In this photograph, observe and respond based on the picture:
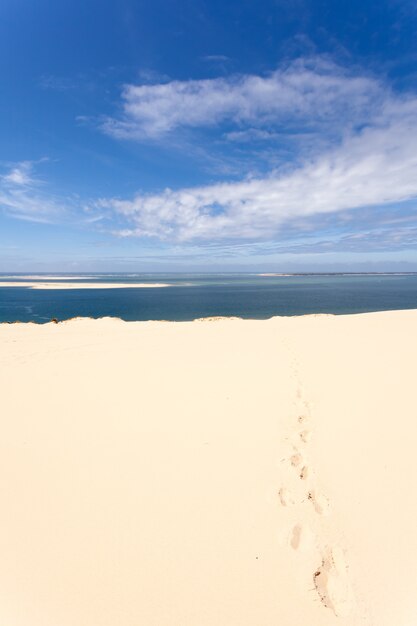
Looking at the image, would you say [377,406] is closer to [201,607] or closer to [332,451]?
[332,451]

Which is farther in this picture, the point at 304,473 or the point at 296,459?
the point at 296,459

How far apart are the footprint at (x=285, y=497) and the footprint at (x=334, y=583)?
667 mm

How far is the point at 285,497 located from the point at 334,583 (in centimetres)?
99

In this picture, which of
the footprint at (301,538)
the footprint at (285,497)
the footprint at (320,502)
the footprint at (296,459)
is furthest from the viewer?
Result: the footprint at (296,459)

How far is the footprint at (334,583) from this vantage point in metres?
2.66

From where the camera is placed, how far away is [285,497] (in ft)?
12.4

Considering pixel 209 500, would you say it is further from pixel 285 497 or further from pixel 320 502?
pixel 320 502

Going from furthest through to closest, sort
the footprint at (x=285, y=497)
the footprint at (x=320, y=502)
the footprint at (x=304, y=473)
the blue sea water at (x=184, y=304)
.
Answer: the blue sea water at (x=184, y=304), the footprint at (x=304, y=473), the footprint at (x=285, y=497), the footprint at (x=320, y=502)

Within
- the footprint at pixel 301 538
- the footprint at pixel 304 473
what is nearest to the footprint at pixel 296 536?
the footprint at pixel 301 538

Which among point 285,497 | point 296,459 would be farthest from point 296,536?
point 296,459

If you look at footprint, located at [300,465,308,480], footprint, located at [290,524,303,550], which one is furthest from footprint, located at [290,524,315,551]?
footprint, located at [300,465,308,480]

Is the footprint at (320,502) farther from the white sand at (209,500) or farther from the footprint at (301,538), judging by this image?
the footprint at (301,538)

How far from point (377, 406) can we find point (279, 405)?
6.30 ft

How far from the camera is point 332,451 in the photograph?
4660 millimetres
